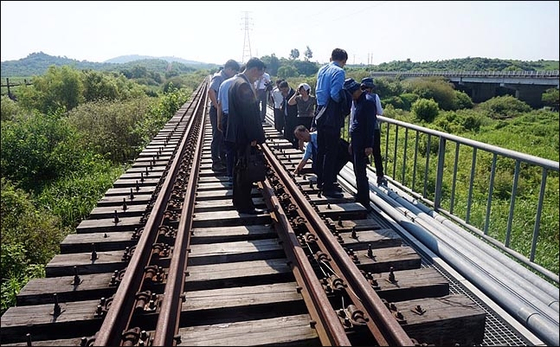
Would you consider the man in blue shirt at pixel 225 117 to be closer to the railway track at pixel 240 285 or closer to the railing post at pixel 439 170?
the railway track at pixel 240 285

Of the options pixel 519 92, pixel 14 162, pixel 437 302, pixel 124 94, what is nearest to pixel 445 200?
pixel 437 302

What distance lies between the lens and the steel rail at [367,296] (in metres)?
2.69

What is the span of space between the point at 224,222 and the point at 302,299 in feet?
6.22

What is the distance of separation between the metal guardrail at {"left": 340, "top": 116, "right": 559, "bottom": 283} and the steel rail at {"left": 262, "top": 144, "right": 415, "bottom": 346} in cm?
156

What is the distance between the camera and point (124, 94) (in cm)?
3647

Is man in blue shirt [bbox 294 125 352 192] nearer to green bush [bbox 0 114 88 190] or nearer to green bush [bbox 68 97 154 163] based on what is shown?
green bush [bbox 0 114 88 190]

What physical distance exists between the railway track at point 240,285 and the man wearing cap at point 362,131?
325 mm

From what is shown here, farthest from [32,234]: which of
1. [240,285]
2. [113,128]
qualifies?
[113,128]

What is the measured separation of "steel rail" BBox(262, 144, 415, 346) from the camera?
2.69 metres

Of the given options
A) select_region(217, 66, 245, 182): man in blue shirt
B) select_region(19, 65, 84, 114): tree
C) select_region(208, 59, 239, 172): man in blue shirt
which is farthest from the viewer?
select_region(19, 65, 84, 114): tree

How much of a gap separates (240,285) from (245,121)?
6.97ft

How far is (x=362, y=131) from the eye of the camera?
5.55 m

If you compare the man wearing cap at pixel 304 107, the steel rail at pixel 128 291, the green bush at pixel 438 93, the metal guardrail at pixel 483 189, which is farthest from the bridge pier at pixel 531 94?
the steel rail at pixel 128 291

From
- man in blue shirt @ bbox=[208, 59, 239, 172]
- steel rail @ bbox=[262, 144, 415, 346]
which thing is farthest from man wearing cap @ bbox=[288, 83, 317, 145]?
steel rail @ bbox=[262, 144, 415, 346]
